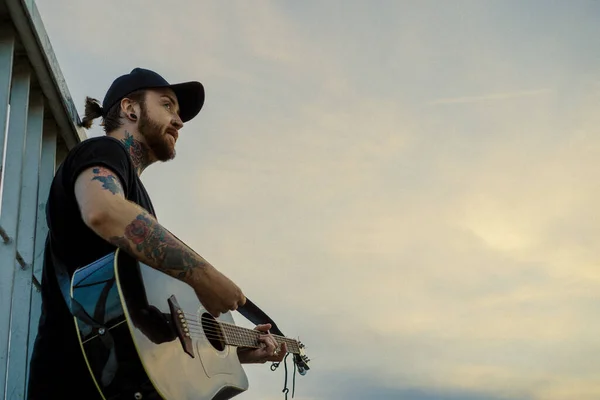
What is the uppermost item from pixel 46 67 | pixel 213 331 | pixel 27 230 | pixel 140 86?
pixel 46 67

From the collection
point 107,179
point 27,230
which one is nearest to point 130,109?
point 107,179

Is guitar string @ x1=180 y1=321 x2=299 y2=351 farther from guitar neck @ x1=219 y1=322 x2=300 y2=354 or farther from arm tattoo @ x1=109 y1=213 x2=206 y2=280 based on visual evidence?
arm tattoo @ x1=109 y1=213 x2=206 y2=280

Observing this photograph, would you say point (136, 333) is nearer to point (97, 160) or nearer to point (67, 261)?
point (67, 261)

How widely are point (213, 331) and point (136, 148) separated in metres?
0.80

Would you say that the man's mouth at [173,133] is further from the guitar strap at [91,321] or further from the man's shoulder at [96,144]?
the guitar strap at [91,321]

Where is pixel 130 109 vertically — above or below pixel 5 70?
below

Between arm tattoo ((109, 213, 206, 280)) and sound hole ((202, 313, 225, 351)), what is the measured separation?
38 centimetres

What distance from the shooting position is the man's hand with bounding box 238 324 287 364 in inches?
131

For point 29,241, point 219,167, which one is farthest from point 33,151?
point 219,167

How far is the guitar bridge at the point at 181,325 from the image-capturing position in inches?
92.8

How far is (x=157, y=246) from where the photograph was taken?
228cm

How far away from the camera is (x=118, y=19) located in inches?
207

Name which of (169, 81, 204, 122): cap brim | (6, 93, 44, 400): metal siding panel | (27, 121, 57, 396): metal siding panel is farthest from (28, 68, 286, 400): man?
(27, 121, 57, 396): metal siding panel

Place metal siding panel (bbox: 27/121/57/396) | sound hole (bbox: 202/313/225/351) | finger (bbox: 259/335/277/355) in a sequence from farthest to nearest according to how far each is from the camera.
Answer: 1. metal siding panel (bbox: 27/121/57/396)
2. finger (bbox: 259/335/277/355)
3. sound hole (bbox: 202/313/225/351)
